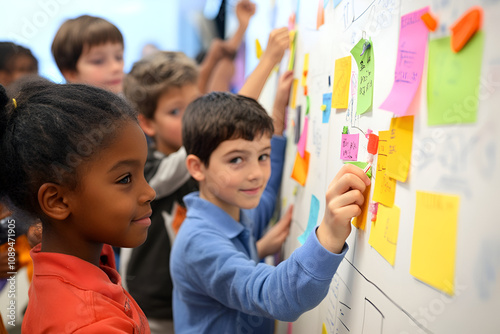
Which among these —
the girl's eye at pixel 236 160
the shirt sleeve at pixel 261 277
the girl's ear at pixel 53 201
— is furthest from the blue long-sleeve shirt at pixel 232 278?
the girl's ear at pixel 53 201

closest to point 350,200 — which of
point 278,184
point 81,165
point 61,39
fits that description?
point 81,165

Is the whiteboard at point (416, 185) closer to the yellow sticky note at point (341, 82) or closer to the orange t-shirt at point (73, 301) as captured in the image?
the yellow sticky note at point (341, 82)

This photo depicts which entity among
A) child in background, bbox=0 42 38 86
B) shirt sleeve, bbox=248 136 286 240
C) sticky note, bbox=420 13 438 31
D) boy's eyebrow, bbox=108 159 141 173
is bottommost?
shirt sleeve, bbox=248 136 286 240

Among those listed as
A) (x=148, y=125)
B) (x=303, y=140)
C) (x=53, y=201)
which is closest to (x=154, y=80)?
(x=148, y=125)

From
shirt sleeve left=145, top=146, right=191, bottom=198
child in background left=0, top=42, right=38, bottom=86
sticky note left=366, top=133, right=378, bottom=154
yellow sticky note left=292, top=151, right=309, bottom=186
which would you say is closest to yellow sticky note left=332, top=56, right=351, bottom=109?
sticky note left=366, top=133, right=378, bottom=154

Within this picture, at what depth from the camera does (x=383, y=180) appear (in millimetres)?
628

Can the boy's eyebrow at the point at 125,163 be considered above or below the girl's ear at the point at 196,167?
above

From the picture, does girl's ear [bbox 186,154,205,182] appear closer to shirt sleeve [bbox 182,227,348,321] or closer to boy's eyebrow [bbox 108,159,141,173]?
shirt sleeve [bbox 182,227,348,321]

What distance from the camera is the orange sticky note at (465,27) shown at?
42 centimetres

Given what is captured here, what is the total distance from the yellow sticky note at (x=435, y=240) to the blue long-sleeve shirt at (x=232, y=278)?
0.18 m

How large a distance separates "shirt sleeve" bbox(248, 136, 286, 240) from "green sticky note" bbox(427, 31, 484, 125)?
87cm

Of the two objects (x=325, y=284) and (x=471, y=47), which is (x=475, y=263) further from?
(x=325, y=284)

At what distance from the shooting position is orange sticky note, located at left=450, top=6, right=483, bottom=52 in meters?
0.42

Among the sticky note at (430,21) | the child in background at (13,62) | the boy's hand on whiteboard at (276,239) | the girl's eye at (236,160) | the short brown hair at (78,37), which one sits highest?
the short brown hair at (78,37)
